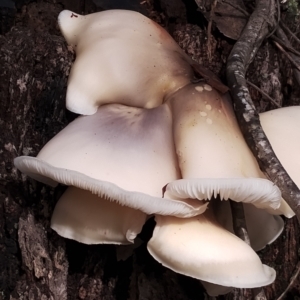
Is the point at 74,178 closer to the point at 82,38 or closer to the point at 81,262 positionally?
the point at 81,262

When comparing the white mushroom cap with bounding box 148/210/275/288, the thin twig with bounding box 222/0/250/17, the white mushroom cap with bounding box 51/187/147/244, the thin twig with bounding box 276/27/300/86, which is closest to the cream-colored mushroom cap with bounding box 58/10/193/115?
the white mushroom cap with bounding box 51/187/147/244

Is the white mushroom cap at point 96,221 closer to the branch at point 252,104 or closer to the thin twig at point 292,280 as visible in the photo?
the branch at point 252,104

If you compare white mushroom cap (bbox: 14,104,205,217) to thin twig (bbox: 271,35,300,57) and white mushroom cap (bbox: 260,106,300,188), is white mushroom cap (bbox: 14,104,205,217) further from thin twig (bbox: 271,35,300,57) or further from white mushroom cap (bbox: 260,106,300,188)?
thin twig (bbox: 271,35,300,57)

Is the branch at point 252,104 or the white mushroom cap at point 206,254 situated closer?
the white mushroom cap at point 206,254

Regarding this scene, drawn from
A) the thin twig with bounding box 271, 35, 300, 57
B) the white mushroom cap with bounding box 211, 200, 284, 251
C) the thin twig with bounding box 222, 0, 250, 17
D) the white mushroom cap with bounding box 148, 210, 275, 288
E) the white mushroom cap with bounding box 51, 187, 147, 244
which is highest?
the thin twig with bounding box 222, 0, 250, 17

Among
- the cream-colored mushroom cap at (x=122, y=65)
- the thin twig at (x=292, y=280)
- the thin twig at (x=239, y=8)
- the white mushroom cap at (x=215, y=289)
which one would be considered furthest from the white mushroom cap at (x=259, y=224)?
the thin twig at (x=239, y=8)

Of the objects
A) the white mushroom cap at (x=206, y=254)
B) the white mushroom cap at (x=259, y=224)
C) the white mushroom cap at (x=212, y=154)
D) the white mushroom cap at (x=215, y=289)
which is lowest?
the white mushroom cap at (x=215, y=289)

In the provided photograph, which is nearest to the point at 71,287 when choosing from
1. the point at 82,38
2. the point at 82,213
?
the point at 82,213

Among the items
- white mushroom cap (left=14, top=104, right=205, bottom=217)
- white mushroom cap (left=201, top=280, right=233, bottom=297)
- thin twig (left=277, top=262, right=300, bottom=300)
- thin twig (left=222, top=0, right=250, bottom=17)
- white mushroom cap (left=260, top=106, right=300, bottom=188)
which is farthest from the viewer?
thin twig (left=222, top=0, right=250, bottom=17)
